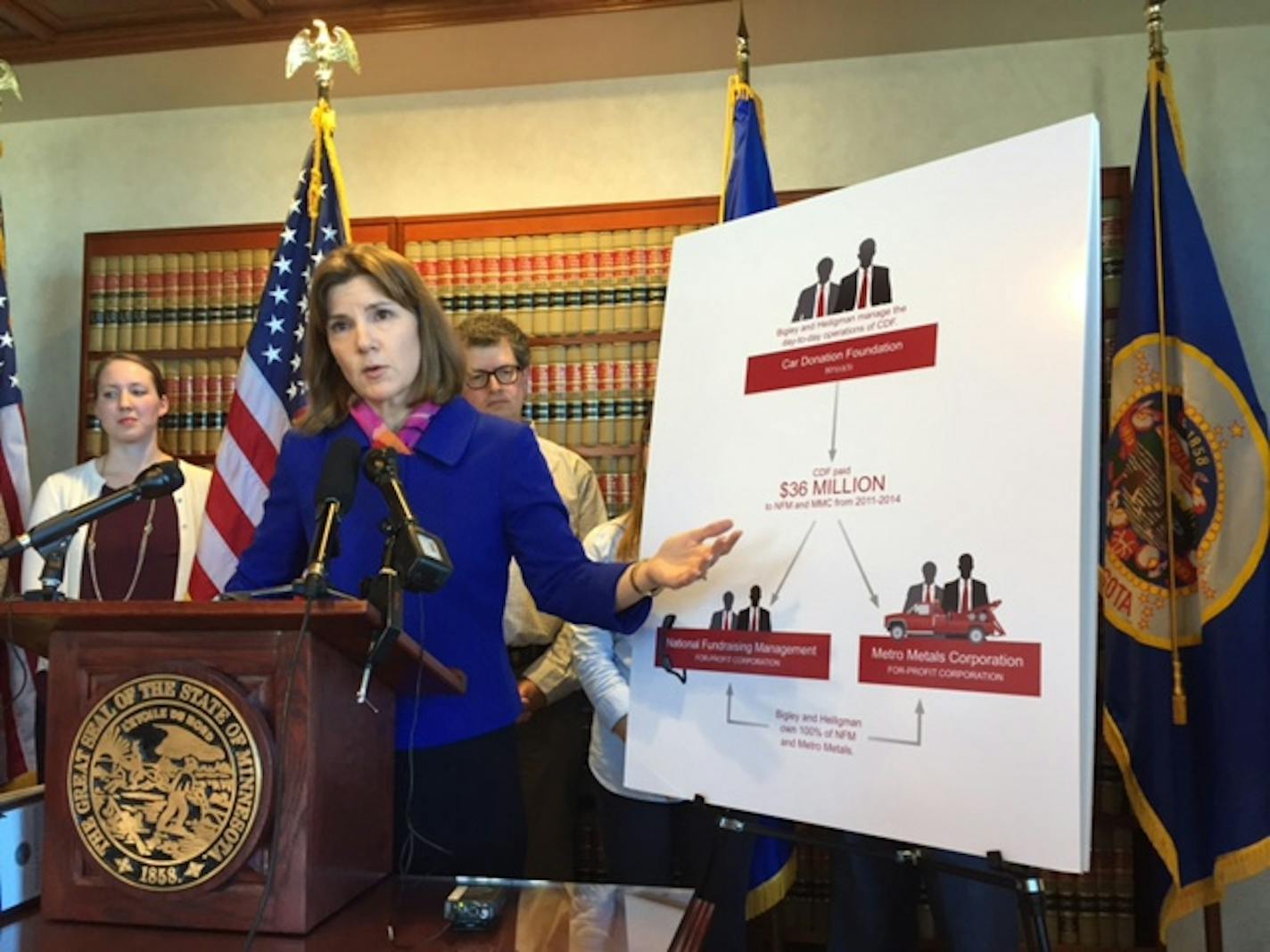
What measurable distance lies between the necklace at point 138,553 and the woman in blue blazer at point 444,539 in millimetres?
1701

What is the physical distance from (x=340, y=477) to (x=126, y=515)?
2.32 meters

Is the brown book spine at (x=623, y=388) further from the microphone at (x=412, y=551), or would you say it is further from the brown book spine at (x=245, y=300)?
the microphone at (x=412, y=551)

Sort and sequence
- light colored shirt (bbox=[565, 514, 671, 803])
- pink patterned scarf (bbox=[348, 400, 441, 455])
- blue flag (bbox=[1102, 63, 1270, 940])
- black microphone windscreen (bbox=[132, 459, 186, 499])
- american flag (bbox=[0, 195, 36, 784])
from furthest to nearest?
american flag (bbox=[0, 195, 36, 784]), blue flag (bbox=[1102, 63, 1270, 940]), light colored shirt (bbox=[565, 514, 671, 803]), pink patterned scarf (bbox=[348, 400, 441, 455]), black microphone windscreen (bbox=[132, 459, 186, 499])

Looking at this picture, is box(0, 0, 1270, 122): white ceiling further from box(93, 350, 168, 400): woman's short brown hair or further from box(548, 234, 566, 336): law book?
box(93, 350, 168, 400): woman's short brown hair

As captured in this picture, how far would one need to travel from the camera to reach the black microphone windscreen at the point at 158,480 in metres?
1.32

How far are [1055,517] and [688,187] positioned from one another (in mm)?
2585

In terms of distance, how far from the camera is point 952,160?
1631mm

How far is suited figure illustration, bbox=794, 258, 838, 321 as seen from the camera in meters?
1.73

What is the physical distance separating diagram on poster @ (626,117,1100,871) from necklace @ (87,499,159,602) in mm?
2024

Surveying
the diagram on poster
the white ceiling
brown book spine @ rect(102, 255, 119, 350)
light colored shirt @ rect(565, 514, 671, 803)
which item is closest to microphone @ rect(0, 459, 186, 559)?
the diagram on poster

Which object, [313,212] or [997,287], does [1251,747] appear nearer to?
[997,287]

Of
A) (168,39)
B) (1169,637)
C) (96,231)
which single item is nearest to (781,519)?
(1169,637)

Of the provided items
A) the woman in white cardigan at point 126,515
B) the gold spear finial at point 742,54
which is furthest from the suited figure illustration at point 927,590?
the woman in white cardigan at point 126,515

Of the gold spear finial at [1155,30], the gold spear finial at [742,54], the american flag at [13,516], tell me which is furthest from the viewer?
the american flag at [13,516]
